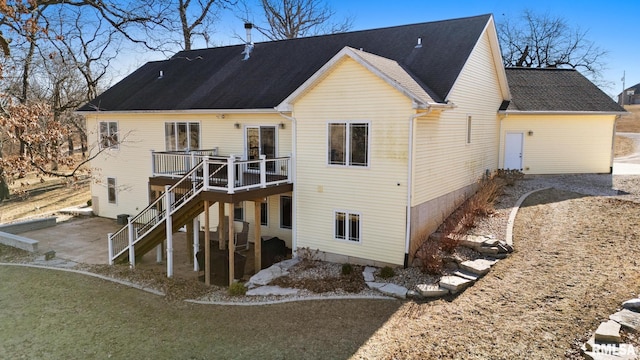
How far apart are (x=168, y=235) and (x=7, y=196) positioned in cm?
2171

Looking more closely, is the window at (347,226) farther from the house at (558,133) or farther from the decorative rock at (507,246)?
the house at (558,133)

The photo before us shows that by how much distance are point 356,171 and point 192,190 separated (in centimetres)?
512

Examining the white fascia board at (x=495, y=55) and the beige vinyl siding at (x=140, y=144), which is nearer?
the white fascia board at (x=495, y=55)

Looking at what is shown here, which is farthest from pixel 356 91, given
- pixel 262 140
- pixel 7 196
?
pixel 7 196

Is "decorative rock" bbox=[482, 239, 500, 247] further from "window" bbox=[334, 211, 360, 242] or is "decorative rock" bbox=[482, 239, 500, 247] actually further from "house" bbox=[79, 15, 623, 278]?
"window" bbox=[334, 211, 360, 242]

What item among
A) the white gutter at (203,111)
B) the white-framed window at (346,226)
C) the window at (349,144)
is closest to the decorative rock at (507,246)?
the white-framed window at (346,226)

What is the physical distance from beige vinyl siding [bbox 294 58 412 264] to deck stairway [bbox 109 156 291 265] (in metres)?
1.12

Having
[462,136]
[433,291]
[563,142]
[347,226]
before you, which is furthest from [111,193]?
[563,142]

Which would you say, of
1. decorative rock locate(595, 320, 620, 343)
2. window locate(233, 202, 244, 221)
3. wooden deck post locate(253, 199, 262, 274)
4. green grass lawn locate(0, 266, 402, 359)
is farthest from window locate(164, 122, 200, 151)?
decorative rock locate(595, 320, 620, 343)

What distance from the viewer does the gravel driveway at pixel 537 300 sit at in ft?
25.3

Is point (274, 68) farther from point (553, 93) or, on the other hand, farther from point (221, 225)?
point (553, 93)

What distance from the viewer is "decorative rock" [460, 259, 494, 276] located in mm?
10805

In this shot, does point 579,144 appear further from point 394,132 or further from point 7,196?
point 7,196

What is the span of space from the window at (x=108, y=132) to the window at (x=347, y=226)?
12.4 m
